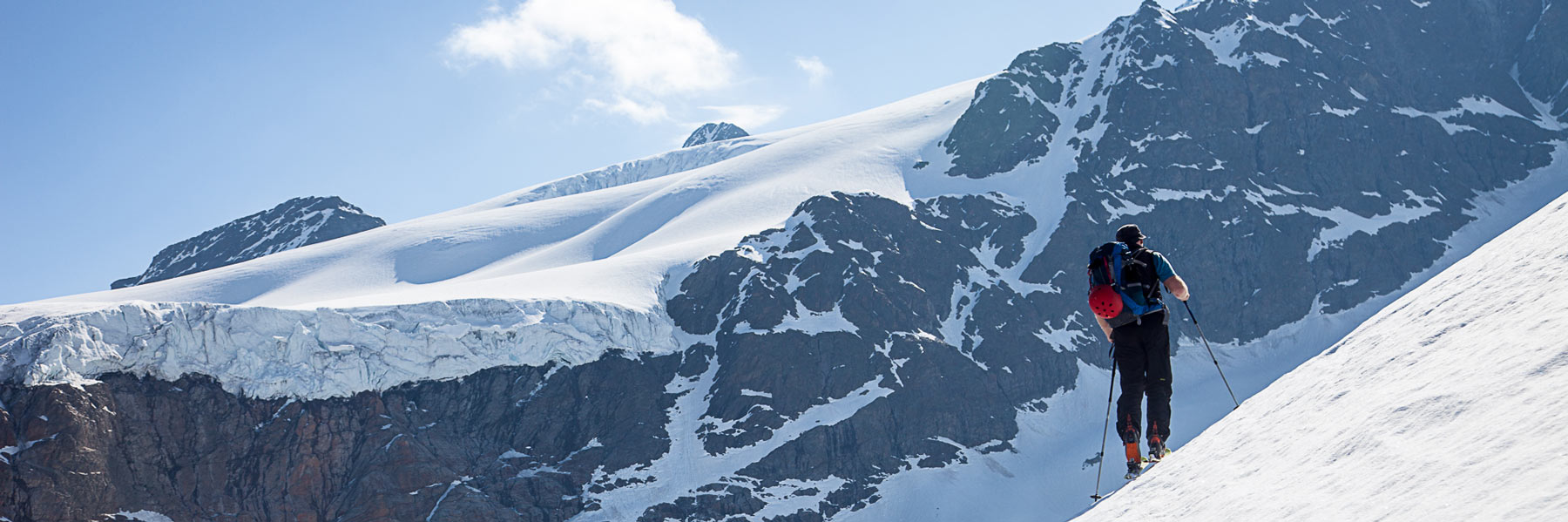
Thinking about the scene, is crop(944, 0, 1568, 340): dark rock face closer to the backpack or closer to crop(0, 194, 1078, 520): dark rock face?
crop(0, 194, 1078, 520): dark rock face

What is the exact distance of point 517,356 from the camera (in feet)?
353

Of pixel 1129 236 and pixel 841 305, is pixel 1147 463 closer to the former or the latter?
pixel 1129 236

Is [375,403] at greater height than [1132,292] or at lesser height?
lesser

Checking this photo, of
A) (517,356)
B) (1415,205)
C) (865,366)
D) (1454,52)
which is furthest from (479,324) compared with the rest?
(1454,52)

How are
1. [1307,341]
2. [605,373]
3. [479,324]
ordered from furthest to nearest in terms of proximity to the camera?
[1307,341]
[605,373]
[479,324]

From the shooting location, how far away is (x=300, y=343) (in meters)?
96.1

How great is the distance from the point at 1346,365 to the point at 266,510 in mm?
104207

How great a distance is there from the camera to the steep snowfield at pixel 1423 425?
4.93 meters

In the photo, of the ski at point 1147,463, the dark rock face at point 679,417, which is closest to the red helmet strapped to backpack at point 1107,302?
the ski at point 1147,463

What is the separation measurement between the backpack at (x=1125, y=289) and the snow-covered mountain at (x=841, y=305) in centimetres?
A: 9309

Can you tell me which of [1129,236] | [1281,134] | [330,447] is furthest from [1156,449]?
[1281,134]

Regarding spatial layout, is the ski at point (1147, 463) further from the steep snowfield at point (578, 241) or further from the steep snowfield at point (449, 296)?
the steep snowfield at point (578, 241)

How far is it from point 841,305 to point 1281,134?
81096 millimetres

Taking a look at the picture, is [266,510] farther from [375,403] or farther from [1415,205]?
[1415,205]
